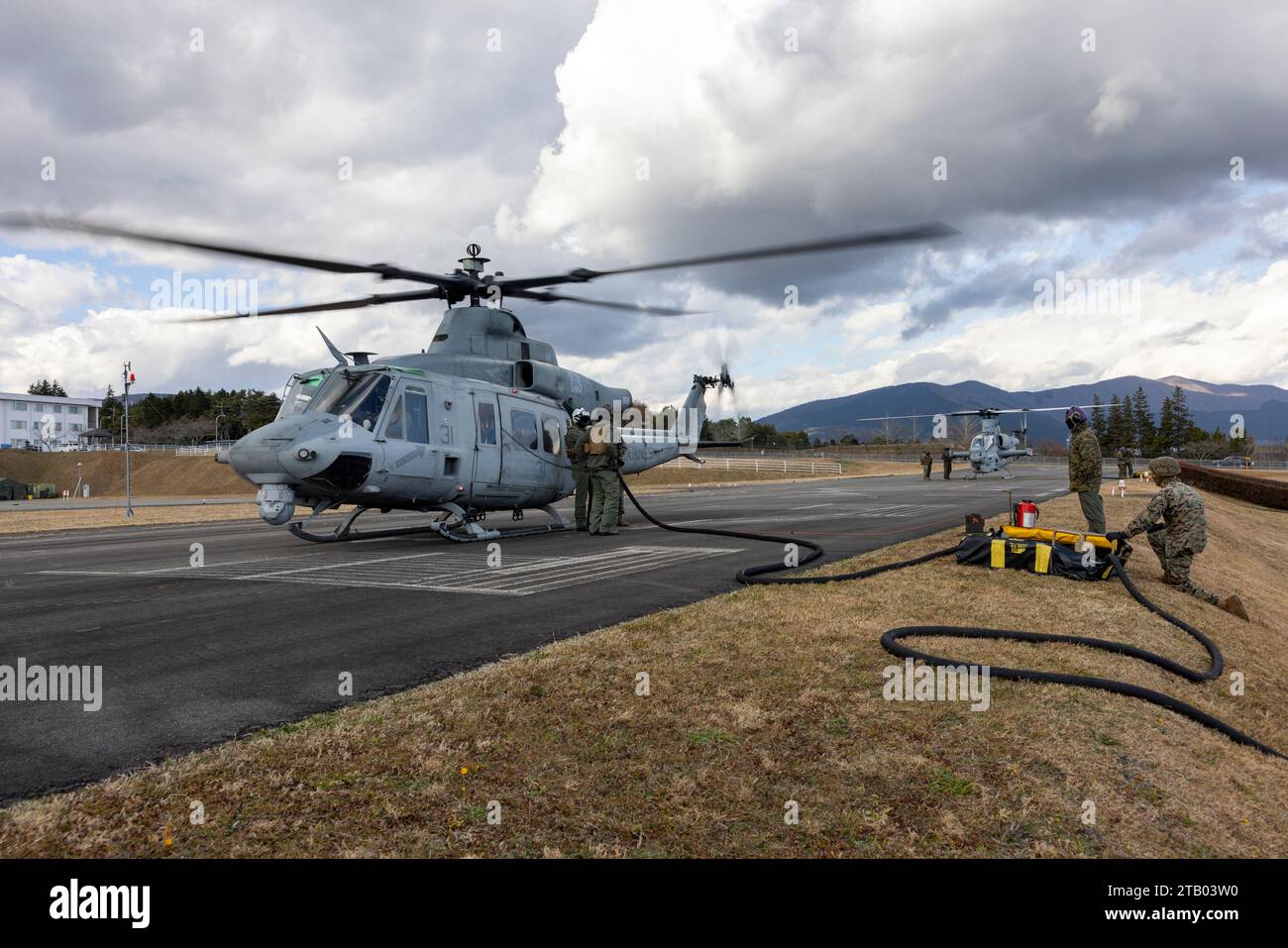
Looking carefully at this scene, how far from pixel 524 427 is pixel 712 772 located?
1259 centimetres

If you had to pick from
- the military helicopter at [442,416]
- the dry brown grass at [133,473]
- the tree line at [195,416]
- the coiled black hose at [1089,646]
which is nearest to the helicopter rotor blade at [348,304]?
the military helicopter at [442,416]

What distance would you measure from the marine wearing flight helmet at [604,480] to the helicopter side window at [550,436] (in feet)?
3.20

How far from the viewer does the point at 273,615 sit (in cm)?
745

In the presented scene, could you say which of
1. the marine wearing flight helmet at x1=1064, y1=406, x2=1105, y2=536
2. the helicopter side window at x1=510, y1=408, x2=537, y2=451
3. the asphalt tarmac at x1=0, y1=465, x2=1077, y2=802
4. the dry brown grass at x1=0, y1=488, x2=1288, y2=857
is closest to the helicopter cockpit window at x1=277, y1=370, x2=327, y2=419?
the asphalt tarmac at x1=0, y1=465, x2=1077, y2=802

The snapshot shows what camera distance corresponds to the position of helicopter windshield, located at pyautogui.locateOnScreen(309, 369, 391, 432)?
12352 millimetres

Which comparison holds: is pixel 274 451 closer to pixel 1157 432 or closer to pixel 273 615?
pixel 273 615

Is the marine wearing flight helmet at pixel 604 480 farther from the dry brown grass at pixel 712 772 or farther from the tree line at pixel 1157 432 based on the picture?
the tree line at pixel 1157 432

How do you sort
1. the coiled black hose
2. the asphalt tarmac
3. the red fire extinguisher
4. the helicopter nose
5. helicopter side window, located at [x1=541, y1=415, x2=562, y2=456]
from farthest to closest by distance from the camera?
helicopter side window, located at [x1=541, y1=415, x2=562, y2=456] → the helicopter nose → the red fire extinguisher → the coiled black hose → the asphalt tarmac

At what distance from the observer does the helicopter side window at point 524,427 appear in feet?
50.6

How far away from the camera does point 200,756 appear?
3.76 m

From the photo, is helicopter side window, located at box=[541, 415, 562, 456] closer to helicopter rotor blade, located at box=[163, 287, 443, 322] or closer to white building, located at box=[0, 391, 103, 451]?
helicopter rotor blade, located at box=[163, 287, 443, 322]

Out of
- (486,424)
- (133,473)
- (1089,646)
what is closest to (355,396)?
(486,424)
